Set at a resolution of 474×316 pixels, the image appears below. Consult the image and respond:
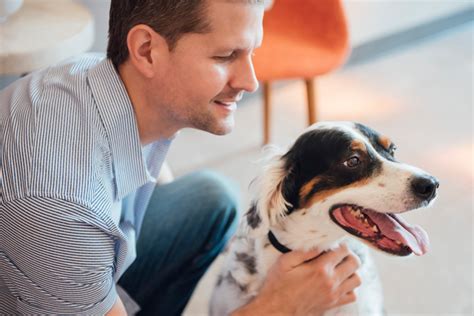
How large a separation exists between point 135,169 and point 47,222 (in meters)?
0.26

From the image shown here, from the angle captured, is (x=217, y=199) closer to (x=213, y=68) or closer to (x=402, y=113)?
(x=213, y=68)

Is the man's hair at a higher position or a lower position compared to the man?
higher

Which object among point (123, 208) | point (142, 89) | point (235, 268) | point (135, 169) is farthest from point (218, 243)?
point (142, 89)

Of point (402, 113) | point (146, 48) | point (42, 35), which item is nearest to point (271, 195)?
point (146, 48)

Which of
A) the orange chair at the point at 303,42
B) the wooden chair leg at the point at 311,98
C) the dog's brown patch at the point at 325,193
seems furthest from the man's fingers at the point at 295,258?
the wooden chair leg at the point at 311,98

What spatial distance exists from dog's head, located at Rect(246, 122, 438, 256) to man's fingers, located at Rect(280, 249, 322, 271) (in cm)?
2

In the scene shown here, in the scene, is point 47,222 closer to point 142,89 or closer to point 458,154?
Result: point 142,89

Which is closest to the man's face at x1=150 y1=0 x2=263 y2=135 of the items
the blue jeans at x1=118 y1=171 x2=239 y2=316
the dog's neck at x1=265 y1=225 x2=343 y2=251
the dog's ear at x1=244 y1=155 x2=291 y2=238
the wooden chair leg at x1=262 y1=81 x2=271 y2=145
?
the dog's ear at x1=244 y1=155 x2=291 y2=238

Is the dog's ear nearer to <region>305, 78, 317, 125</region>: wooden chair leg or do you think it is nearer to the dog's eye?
the dog's eye

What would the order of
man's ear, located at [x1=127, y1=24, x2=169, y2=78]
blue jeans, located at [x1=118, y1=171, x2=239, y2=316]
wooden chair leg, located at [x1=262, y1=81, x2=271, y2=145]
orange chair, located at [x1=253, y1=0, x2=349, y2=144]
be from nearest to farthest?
man's ear, located at [x1=127, y1=24, x2=169, y2=78], blue jeans, located at [x1=118, y1=171, x2=239, y2=316], orange chair, located at [x1=253, y1=0, x2=349, y2=144], wooden chair leg, located at [x1=262, y1=81, x2=271, y2=145]

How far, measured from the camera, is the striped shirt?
1.05 m

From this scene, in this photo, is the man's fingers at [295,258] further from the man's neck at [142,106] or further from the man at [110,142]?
the man's neck at [142,106]

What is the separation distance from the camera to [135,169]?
1.27 m

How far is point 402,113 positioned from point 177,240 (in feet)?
5.76
